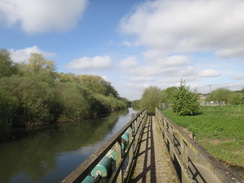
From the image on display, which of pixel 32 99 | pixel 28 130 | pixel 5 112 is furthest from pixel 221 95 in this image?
pixel 5 112

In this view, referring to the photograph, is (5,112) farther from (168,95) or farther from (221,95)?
(221,95)

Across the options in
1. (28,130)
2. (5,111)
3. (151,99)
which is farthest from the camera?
(151,99)

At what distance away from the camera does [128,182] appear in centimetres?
423

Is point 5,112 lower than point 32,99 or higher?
lower

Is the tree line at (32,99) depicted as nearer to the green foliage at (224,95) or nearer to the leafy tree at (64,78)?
the leafy tree at (64,78)

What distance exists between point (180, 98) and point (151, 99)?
18072mm

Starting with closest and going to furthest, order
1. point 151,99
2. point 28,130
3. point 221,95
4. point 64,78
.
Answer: point 28,130, point 151,99, point 64,78, point 221,95

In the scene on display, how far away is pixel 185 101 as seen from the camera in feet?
68.4

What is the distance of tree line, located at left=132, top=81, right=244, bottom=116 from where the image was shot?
20.7 meters

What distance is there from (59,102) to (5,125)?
1579 centimetres

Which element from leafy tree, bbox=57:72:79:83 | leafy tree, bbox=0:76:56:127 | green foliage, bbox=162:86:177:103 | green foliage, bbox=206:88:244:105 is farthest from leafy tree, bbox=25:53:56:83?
green foliage, bbox=206:88:244:105

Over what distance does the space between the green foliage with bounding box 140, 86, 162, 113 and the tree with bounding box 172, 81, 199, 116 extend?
1740 centimetres

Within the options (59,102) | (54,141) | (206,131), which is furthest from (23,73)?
(206,131)

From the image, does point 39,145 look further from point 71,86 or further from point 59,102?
point 71,86
